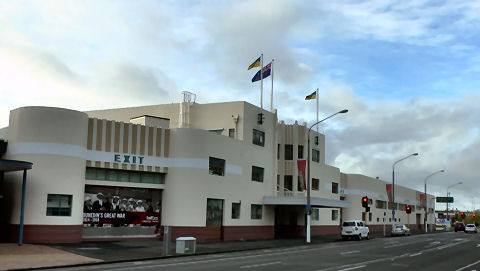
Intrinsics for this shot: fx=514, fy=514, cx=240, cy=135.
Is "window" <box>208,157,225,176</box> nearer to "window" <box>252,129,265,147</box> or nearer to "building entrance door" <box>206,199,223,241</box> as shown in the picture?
"building entrance door" <box>206,199,223,241</box>

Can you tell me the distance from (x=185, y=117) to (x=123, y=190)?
39.0 feet

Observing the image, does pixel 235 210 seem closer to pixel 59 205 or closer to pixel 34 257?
pixel 59 205

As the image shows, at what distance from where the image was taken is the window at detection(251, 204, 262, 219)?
41.8 meters

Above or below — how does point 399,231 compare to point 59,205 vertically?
below

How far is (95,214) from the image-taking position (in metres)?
31.4

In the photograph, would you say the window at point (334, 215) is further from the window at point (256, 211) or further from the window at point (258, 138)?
the window at point (258, 138)

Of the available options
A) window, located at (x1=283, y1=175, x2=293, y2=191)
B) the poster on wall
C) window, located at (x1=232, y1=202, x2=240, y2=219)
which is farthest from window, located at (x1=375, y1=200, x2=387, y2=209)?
the poster on wall

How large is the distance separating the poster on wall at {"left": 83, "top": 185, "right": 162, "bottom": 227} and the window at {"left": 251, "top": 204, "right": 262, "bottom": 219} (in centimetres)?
965

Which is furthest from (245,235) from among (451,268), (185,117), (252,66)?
(451,268)

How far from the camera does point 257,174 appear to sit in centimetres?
4269

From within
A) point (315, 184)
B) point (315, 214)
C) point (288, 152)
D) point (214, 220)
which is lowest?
point (214, 220)

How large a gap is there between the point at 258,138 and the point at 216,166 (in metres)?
7.11

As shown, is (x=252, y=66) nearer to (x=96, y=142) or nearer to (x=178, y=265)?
(x=96, y=142)

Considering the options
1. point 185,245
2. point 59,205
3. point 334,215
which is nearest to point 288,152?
point 334,215
